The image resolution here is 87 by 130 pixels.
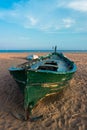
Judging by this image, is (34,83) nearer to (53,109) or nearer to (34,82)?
(34,82)

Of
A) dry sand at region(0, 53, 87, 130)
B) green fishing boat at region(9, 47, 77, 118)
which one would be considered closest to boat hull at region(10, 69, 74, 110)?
green fishing boat at region(9, 47, 77, 118)

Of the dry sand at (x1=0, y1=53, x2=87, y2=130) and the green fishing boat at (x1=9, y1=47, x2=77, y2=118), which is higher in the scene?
the green fishing boat at (x1=9, y1=47, x2=77, y2=118)

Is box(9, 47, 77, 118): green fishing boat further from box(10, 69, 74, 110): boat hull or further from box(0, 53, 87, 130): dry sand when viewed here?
box(0, 53, 87, 130): dry sand

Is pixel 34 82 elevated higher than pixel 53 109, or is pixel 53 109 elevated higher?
pixel 34 82

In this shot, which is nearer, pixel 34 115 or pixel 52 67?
pixel 34 115

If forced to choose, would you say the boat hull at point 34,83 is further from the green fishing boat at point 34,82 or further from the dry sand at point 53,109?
the dry sand at point 53,109

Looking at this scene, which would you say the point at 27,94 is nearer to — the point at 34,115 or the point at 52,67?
the point at 34,115

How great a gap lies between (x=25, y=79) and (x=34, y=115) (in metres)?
1.44

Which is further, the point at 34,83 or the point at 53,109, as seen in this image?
the point at 53,109

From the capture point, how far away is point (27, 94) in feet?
22.9

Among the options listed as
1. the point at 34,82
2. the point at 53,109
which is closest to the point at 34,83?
the point at 34,82

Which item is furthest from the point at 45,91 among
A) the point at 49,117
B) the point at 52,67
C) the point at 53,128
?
the point at 52,67

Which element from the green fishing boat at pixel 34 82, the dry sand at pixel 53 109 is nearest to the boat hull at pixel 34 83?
the green fishing boat at pixel 34 82

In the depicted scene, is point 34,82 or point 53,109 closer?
point 34,82
